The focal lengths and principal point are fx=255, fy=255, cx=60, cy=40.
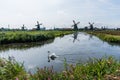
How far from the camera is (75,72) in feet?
24.0

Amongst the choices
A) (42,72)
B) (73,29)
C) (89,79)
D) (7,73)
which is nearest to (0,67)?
(7,73)

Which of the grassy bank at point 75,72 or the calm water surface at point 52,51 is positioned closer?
the grassy bank at point 75,72

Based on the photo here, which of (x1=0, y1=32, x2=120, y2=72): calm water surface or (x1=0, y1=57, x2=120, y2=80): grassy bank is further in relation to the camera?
(x1=0, y1=32, x2=120, y2=72): calm water surface

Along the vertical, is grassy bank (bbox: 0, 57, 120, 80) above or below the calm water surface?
above

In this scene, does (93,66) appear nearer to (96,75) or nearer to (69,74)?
(96,75)

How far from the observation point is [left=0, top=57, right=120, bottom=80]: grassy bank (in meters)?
7.00

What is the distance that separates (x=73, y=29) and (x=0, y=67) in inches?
5361

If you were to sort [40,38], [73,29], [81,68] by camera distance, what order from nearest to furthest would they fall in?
[81,68] → [40,38] → [73,29]

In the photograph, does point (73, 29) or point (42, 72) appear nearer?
point (42, 72)

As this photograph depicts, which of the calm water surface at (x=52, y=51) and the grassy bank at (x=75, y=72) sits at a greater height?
the grassy bank at (x=75, y=72)

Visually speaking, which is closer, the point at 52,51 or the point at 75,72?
the point at 75,72

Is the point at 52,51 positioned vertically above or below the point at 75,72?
below

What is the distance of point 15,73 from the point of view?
9.41 metres

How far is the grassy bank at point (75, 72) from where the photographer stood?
7.00 metres
